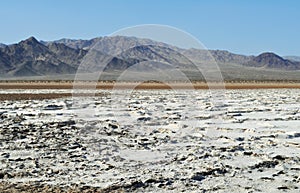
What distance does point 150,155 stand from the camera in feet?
25.3

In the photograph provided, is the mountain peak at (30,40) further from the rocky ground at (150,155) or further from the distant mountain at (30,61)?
the rocky ground at (150,155)

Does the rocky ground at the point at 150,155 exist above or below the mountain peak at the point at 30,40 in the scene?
below

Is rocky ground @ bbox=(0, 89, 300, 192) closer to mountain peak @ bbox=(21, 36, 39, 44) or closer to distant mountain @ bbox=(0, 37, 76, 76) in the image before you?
distant mountain @ bbox=(0, 37, 76, 76)

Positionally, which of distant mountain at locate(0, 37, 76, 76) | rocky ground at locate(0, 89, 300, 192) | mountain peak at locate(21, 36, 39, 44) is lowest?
rocky ground at locate(0, 89, 300, 192)

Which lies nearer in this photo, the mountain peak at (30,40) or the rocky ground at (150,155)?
the rocky ground at (150,155)

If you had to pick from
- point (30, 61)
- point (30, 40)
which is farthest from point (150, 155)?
point (30, 40)

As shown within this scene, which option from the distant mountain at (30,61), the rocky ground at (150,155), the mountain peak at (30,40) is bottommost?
the rocky ground at (150,155)

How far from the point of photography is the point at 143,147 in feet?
27.9

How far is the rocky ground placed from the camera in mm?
5812

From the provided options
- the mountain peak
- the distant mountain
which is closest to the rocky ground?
the distant mountain

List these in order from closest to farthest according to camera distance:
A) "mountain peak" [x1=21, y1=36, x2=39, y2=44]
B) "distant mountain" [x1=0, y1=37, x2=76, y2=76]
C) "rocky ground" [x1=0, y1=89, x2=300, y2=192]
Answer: "rocky ground" [x1=0, y1=89, x2=300, y2=192]
"distant mountain" [x1=0, y1=37, x2=76, y2=76]
"mountain peak" [x1=21, y1=36, x2=39, y2=44]

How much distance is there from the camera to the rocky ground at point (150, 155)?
5812 mm

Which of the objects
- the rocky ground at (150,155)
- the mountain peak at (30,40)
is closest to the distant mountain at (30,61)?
the mountain peak at (30,40)

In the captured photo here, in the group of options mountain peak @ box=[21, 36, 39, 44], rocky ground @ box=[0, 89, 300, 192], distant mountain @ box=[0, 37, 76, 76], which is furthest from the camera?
mountain peak @ box=[21, 36, 39, 44]
